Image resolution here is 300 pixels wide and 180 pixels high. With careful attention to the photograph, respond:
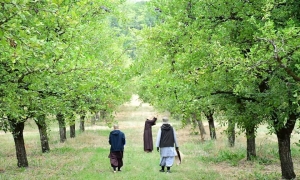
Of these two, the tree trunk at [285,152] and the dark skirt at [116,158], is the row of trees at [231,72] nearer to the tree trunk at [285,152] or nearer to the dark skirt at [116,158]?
the tree trunk at [285,152]

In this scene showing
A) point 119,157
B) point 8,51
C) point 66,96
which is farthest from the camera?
point 119,157

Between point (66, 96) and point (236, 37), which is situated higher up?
point (236, 37)

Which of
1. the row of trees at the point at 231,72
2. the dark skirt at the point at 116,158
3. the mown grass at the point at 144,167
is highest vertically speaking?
the row of trees at the point at 231,72

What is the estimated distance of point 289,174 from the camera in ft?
38.7

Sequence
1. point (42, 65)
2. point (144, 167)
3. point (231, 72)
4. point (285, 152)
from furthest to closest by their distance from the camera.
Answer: point (144, 167) → point (285, 152) → point (231, 72) → point (42, 65)

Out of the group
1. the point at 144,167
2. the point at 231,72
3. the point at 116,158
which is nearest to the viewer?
the point at 231,72

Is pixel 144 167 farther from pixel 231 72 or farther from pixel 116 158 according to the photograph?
pixel 231 72

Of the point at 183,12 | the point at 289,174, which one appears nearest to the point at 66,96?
the point at 183,12

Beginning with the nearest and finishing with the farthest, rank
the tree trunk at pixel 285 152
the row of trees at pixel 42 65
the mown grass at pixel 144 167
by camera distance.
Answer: the row of trees at pixel 42 65 → the tree trunk at pixel 285 152 → the mown grass at pixel 144 167

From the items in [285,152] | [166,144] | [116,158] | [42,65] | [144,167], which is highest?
[42,65]

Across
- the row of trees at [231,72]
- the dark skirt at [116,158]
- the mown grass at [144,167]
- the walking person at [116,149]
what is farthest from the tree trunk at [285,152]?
the dark skirt at [116,158]

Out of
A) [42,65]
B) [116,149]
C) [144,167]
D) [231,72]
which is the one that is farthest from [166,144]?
[42,65]

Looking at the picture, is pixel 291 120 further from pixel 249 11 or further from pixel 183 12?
pixel 183 12

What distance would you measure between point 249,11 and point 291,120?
342 cm
